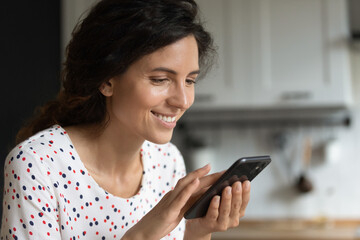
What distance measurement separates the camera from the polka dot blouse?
1251mm

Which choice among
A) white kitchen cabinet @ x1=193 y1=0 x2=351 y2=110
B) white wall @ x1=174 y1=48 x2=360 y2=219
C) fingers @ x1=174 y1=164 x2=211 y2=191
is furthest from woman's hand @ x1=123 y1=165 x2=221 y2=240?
white wall @ x1=174 y1=48 x2=360 y2=219

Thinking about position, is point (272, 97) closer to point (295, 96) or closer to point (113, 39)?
point (295, 96)

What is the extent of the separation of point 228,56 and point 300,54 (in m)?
0.39

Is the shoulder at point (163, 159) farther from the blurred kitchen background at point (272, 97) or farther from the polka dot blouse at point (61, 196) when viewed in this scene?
the blurred kitchen background at point (272, 97)

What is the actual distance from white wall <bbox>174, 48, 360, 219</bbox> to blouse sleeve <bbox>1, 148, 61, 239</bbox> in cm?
221

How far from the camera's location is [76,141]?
1456mm

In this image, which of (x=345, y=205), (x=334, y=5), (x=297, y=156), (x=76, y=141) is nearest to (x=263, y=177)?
(x=297, y=156)

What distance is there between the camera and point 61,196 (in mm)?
1344

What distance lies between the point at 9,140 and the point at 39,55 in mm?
529

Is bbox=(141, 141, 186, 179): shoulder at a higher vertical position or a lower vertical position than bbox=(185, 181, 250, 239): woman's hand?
higher

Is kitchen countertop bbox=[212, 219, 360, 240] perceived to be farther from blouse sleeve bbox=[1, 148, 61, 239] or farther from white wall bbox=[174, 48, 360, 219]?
blouse sleeve bbox=[1, 148, 61, 239]

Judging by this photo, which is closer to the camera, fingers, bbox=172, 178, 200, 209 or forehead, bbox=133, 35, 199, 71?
fingers, bbox=172, 178, 200, 209

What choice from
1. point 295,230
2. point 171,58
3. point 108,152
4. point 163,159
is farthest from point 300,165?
point 171,58

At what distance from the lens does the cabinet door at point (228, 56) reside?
3.19 metres
